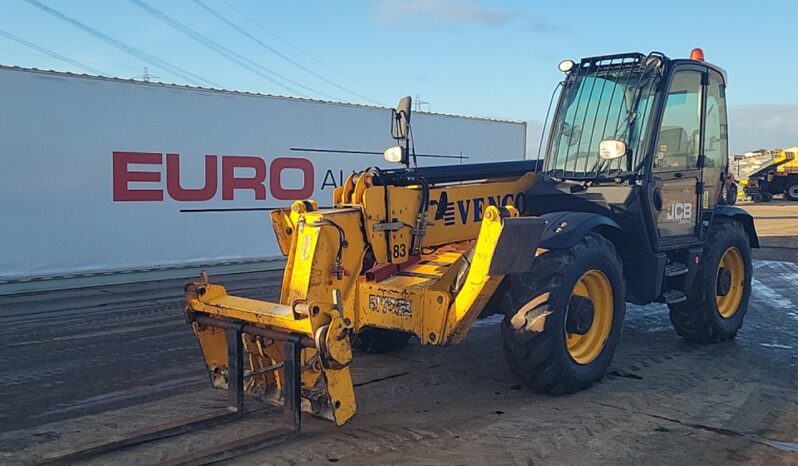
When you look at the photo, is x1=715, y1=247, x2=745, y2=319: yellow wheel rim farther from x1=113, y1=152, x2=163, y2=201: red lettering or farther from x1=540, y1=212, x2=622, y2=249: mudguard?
x1=113, y1=152, x2=163, y2=201: red lettering

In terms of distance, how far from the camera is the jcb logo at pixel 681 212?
6770mm

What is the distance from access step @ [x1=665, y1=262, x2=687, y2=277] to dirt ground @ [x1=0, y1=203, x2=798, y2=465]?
768 millimetres

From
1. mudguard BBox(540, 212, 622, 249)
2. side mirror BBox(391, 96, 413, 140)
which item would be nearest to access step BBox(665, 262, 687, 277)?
mudguard BBox(540, 212, 622, 249)

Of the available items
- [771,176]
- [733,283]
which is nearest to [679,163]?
[733,283]

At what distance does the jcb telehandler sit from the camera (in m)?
4.86

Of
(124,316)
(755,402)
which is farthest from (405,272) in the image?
(124,316)

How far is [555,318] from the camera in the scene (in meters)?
5.22

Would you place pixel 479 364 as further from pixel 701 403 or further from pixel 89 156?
pixel 89 156

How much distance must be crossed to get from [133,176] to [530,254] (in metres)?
8.23

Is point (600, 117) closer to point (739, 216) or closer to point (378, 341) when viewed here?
point (739, 216)

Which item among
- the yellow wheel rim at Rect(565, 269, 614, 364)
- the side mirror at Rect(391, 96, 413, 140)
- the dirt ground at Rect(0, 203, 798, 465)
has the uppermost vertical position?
the side mirror at Rect(391, 96, 413, 140)

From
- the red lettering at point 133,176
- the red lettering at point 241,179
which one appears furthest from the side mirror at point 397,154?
the red lettering at point 241,179

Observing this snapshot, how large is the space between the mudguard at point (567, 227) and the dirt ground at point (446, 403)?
112 centimetres

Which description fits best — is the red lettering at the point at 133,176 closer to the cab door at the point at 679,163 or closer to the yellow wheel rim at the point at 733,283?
the cab door at the point at 679,163
